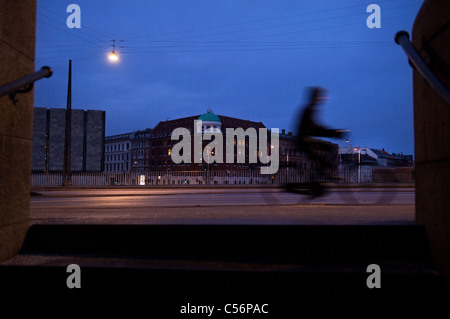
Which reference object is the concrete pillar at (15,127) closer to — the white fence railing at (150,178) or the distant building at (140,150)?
the white fence railing at (150,178)

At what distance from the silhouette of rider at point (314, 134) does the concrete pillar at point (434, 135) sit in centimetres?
174

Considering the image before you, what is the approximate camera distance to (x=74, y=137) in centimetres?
2656

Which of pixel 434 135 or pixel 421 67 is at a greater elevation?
pixel 421 67

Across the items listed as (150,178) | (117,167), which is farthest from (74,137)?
(117,167)

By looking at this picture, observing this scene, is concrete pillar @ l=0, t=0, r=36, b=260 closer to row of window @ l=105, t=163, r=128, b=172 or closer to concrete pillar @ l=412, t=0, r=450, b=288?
concrete pillar @ l=412, t=0, r=450, b=288

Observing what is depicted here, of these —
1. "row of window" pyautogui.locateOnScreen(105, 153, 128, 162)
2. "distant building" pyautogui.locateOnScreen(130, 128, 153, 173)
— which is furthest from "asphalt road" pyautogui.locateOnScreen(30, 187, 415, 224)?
"row of window" pyautogui.locateOnScreen(105, 153, 128, 162)

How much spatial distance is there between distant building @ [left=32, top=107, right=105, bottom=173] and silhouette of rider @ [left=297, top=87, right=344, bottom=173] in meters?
24.0

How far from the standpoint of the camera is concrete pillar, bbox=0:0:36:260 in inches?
111

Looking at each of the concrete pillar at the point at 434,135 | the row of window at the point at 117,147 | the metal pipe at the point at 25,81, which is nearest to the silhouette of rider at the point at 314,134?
the concrete pillar at the point at 434,135

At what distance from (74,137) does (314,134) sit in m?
25.7
